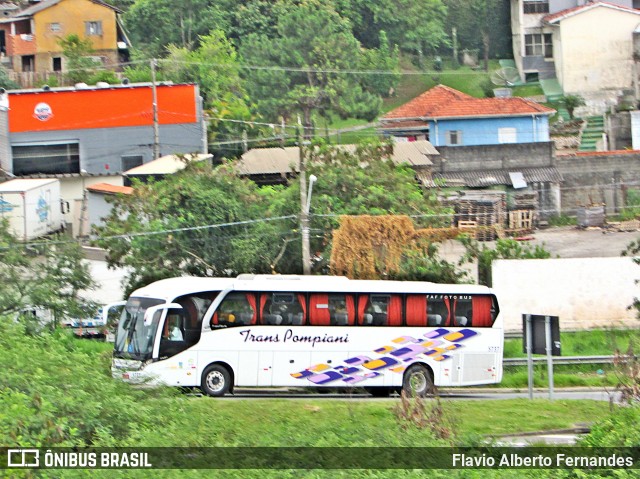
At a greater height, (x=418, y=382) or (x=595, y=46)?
(x=595, y=46)

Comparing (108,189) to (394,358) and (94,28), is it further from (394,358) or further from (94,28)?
(94,28)

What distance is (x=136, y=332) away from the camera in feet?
83.0

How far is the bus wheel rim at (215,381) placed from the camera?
25.4 meters

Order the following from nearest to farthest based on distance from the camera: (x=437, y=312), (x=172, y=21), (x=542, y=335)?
(x=542, y=335) → (x=437, y=312) → (x=172, y=21)

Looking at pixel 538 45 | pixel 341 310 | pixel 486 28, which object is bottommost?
pixel 341 310

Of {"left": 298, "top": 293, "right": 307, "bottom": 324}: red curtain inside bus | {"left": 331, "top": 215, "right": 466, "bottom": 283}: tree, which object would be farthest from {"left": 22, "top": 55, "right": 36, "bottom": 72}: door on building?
{"left": 298, "top": 293, "right": 307, "bottom": 324}: red curtain inside bus

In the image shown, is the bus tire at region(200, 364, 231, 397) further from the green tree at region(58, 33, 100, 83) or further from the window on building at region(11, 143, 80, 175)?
the green tree at region(58, 33, 100, 83)

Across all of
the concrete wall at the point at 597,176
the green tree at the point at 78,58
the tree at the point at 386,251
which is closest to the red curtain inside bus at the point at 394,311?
the tree at the point at 386,251

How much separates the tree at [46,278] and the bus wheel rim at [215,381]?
7.69m

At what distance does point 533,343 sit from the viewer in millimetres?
24312

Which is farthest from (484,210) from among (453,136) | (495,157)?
(453,136)

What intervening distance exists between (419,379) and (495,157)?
85.7ft

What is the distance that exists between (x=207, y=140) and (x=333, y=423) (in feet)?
119

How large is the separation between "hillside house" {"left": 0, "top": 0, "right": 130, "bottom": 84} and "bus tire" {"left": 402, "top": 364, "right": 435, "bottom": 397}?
148ft
